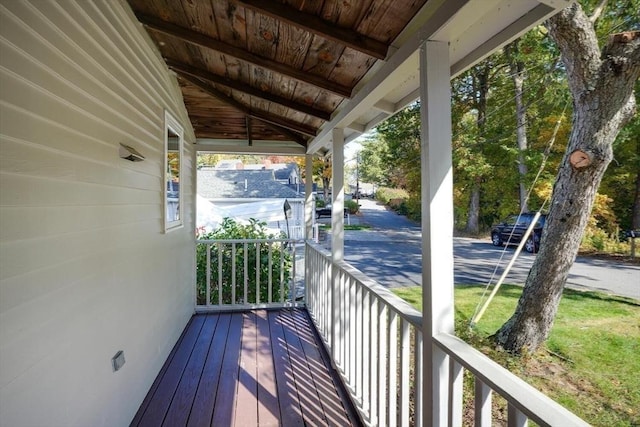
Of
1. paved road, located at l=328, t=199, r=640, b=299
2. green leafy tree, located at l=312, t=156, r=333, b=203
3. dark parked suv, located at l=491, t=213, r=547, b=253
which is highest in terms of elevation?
green leafy tree, located at l=312, t=156, r=333, b=203

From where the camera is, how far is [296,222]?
13953mm

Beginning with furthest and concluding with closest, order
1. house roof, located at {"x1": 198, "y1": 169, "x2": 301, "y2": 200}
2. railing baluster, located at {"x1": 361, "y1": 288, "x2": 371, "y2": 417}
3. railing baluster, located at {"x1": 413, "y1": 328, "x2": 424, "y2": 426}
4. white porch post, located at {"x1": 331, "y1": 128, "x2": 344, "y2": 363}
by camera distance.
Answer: house roof, located at {"x1": 198, "y1": 169, "x2": 301, "y2": 200} < white porch post, located at {"x1": 331, "y1": 128, "x2": 344, "y2": 363} < railing baluster, located at {"x1": 361, "y1": 288, "x2": 371, "y2": 417} < railing baluster, located at {"x1": 413, "y1": 328, "x2": 424, "y2": 426}

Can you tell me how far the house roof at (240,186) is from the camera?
15.6 meters

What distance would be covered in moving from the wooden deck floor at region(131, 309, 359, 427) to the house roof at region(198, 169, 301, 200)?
1204cm

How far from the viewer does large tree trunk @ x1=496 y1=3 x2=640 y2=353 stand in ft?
8.95

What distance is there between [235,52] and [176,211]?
195 cm

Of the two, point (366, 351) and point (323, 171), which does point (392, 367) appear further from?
point (323, 171)

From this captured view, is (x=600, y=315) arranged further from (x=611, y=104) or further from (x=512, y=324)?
(x=611, y=104)

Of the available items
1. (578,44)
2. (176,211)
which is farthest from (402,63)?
(176,211)

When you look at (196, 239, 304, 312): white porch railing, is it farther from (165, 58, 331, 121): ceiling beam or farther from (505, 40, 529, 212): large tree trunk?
(505, 40, 529, 212): large tree trunk

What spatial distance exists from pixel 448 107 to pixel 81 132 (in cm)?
165

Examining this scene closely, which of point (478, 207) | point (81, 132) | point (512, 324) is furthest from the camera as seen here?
point (478, 207)

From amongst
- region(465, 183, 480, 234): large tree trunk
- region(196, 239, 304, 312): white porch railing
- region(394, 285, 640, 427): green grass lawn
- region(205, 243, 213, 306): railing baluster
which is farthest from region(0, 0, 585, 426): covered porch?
region(465, 183, 480, 234): large tree trunk

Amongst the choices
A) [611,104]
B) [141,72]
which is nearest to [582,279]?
[611,104]
